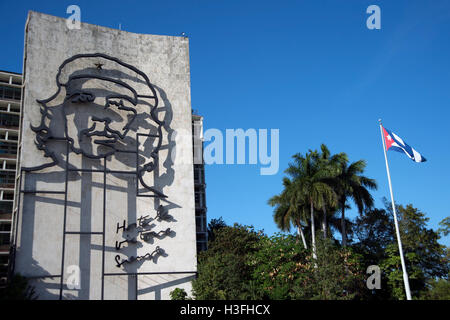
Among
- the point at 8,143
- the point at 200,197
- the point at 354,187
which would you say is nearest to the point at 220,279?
the point at 354,187

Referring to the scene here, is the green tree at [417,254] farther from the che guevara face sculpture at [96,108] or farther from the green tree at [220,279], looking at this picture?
the che guevara face sculpture at [96,108]

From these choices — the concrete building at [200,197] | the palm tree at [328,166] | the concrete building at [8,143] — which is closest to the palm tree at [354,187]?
the palm tree at [328,166]

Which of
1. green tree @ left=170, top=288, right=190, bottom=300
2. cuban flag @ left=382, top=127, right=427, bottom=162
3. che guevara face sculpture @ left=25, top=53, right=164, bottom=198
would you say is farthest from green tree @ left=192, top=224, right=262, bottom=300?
cuban flag @ left=382, top=127, right=427, bottom=162

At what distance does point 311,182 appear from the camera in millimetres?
35750

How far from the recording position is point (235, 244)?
38.1 m

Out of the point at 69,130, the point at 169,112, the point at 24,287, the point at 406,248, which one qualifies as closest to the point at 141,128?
the point at 169,112

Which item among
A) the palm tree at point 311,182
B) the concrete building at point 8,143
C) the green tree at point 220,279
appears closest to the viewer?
the green tree at point 220,279

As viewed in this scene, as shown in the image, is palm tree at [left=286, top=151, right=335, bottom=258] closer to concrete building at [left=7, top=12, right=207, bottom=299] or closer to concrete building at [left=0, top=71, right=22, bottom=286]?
concrete building at [left=7, top=12, right=207, bottom=299]

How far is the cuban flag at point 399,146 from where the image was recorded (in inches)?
1092

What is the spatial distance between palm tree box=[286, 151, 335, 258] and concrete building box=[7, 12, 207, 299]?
9.85 metres

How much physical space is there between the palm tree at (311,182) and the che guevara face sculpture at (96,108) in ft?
40.5

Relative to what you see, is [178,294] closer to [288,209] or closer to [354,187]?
[288,209]

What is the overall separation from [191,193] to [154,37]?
1205 centimetres
